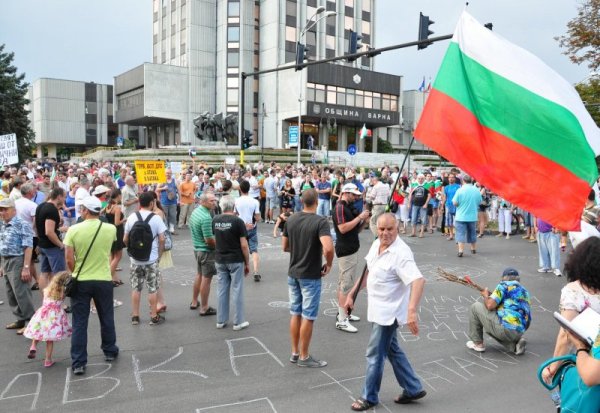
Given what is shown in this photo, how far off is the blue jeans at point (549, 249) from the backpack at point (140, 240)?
25.3ft

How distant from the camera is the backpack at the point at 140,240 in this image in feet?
22.7

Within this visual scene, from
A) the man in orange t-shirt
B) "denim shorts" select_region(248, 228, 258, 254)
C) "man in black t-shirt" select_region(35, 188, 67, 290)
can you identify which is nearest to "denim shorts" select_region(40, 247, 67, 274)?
"man in black t-shirt" select_region(35, 188, 67, 290)

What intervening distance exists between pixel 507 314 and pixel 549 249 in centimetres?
537

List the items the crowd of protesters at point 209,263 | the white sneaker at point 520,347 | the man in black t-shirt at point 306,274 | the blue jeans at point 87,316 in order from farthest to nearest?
the white sneaker at point 520,347 < the man in black t-shirt at point 306,274 < the blue jeans at point 87,316 < the crowd of protesters at point 209,263

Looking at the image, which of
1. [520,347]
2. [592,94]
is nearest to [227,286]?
[520,347]

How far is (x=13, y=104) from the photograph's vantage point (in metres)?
37.0

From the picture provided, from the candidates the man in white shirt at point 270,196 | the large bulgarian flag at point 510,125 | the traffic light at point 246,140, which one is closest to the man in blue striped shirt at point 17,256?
the large bulgarian flag at point 510,125

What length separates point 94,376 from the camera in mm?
5320

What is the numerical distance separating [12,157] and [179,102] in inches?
1942

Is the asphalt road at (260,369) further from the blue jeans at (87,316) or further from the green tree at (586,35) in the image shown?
the green tree at (586,35)

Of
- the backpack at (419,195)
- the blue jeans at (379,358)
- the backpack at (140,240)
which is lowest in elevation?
the blue jeans at (379,358)

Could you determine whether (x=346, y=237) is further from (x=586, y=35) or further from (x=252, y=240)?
(x=586, y=35)

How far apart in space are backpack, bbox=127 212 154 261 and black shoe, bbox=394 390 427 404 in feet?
12.8

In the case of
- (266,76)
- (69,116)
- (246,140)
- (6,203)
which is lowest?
(6,203)
